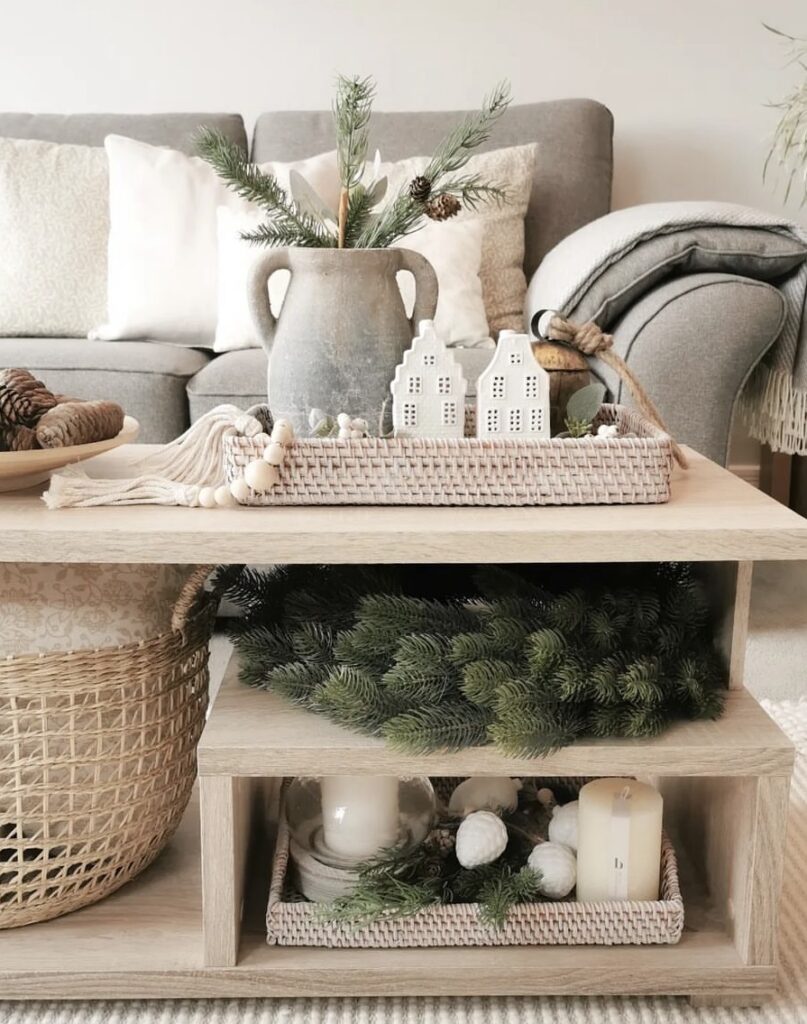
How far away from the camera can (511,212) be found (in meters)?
2.35

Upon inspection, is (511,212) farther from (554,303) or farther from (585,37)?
(585,37)

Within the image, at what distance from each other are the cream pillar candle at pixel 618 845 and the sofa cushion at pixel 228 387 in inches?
42.9

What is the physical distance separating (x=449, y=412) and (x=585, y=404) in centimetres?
14

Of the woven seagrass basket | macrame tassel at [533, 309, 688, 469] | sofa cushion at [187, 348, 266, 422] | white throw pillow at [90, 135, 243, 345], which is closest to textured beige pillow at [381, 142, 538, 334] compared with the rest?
white throw pillow at [90, 135, 243, 345]

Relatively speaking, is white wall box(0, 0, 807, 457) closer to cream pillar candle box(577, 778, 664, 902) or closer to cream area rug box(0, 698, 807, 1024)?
cream pillar candle box(577, 778, 664, 902)

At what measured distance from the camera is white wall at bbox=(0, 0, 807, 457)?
2.64m

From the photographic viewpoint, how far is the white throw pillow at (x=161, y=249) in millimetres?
2254

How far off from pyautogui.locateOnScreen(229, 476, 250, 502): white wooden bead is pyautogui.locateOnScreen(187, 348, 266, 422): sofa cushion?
98 cm

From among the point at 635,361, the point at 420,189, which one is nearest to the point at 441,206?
the point at 420,189

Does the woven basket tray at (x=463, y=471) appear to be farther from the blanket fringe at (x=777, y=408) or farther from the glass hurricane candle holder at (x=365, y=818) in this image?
the blanket fringe at (x=777, y=408)

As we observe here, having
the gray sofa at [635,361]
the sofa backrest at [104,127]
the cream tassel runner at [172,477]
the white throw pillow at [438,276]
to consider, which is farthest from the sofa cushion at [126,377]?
the cream tassel runner at [172,477]

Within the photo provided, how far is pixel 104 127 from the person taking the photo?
246 centimetres

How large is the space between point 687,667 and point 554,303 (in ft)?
3.81

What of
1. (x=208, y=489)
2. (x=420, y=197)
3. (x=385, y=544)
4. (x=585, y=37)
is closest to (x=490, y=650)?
(x=385, y=544)
